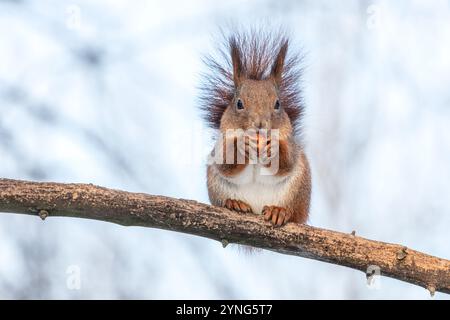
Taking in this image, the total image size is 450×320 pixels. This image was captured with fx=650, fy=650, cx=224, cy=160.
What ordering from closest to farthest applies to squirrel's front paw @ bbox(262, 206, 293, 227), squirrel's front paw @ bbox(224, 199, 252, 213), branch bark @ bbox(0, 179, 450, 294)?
branch bark @ bbox(0, 179, 450, 294)
squirrel's front paw @ bbox(262, 206, 293, 227)
squirrel's front paw @ bbox(224, 199, 252, 213)

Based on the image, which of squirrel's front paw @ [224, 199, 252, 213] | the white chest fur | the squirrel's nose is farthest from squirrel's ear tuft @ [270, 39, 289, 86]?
squirrel's front paw @ [224, 199, 252, 213]

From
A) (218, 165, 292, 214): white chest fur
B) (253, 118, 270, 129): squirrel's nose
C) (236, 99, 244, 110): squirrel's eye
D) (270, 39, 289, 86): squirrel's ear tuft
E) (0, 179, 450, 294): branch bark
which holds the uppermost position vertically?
(270, 39, 289, 86): squirrel's ear tuft

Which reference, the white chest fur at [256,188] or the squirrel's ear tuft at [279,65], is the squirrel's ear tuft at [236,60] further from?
the white chest fur at [256,188]

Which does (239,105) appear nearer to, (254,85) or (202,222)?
(254,85)

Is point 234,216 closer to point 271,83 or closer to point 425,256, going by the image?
point 425,256

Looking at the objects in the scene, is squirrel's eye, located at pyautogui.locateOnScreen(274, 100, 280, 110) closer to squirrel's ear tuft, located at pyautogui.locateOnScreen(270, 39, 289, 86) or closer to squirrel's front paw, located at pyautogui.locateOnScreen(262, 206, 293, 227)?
squirrel's ear tuft, located at pyautogui.locateOnScreen(270, 39, 289, 86)

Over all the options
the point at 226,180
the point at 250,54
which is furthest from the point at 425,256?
the point at 250,54

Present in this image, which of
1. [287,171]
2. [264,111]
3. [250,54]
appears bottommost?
[287,171]
